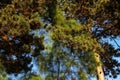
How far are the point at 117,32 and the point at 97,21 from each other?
1174mm

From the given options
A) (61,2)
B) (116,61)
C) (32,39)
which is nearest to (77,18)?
(61,2)

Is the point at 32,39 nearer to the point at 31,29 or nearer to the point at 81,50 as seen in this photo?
the point at 31,29

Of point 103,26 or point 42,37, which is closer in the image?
point 42,37

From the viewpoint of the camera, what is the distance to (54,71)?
1683 cm

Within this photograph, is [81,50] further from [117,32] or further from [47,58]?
[117,32]

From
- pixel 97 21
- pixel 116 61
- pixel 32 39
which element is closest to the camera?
pixel 32 39

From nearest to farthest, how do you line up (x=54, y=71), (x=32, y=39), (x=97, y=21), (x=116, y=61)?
(x=54, y=71), (x=32, y=39), (x=97, y=21), (x=116, y=61)

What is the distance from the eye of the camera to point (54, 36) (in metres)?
16.8

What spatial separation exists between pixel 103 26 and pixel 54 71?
4.60 meters

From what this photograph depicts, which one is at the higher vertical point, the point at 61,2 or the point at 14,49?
the point at 61,2

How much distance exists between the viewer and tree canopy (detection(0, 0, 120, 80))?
16.7 metres

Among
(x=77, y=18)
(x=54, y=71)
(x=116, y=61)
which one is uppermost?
(x=77, y=18)

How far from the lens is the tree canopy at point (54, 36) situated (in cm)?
1669

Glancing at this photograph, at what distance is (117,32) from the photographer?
2017 cm
